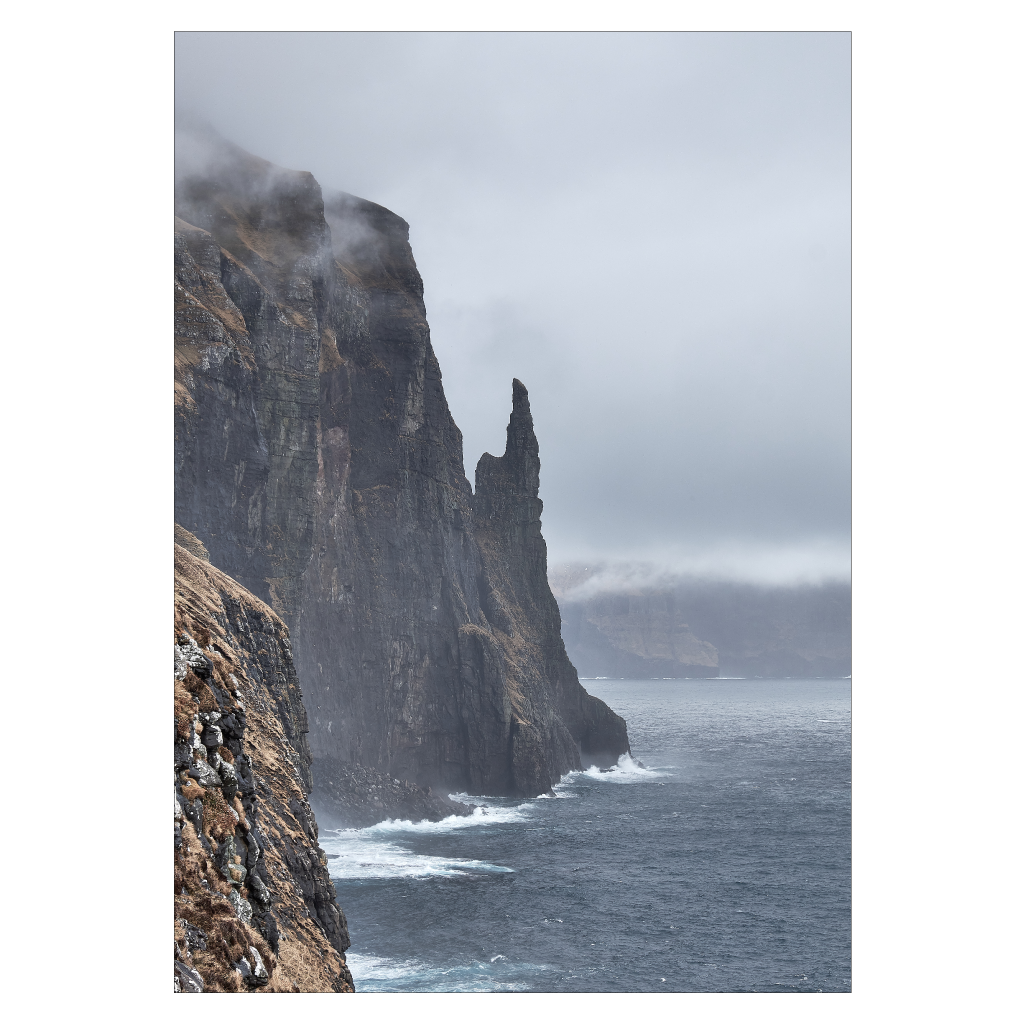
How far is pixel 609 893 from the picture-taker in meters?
65.8

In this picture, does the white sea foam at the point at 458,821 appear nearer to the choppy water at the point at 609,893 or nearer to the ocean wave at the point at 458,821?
the ocean wave at the point at 458,821

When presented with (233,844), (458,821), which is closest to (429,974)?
(233,844)

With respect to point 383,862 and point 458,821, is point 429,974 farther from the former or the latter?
point 458,821

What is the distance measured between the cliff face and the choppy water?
1127 cm

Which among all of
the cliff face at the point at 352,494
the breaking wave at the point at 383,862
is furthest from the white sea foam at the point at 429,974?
the cliff face at the point at 352,494

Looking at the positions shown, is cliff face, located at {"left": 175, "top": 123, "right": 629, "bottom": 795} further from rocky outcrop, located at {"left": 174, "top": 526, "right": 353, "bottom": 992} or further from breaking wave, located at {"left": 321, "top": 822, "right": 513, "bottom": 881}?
rocky outcrop, located at {"left": 174, "top": 526, "right": 353, "bottom": 992}

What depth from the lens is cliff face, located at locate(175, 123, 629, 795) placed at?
250 ft

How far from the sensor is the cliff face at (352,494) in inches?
2995

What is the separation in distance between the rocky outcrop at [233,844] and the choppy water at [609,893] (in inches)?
652
